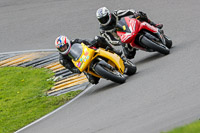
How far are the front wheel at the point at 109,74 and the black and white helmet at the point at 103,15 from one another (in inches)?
84.8

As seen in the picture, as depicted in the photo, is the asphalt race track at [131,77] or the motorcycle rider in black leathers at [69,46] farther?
the motorcycle rider in black leathers at [69,46]

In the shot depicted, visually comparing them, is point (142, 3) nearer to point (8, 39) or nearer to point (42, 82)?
point (8, 39)

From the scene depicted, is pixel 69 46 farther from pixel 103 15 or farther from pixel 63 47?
pixel 103 15

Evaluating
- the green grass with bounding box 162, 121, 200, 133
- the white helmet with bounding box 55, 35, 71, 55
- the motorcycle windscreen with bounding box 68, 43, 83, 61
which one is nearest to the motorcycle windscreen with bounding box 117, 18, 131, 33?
the motorcycle windscreen with bounding box 68, 43, 83, 61

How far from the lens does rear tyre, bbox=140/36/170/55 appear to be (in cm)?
1205

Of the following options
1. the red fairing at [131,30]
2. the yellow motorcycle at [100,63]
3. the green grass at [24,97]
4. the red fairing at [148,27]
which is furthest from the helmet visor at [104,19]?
the green grass at [24,97]

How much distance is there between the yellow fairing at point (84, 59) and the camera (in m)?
11.4

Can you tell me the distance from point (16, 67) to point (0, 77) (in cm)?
57

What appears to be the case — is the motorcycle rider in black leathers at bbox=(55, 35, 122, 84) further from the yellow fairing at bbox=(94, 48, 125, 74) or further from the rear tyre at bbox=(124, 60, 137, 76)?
the rear tyre at bbox=(124, 60, 137, 76)

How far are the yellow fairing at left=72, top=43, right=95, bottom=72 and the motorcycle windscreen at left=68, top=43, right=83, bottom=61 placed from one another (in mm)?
90

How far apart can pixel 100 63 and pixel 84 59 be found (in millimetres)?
417

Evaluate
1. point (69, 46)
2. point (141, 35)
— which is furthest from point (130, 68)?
point (69, 46)

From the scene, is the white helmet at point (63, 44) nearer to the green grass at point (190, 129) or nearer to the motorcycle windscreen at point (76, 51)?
the motorcycle windscreen at point (76, 51)

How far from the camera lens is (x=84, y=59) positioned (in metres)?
11.5
